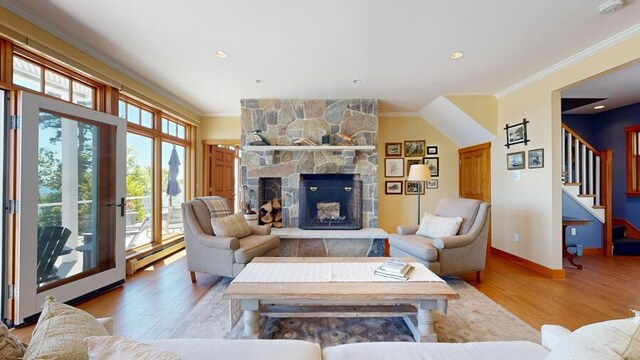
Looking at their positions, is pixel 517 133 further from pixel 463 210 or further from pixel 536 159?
pixel 463 210

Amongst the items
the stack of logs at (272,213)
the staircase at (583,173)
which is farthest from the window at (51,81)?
the staircase at (583,173)

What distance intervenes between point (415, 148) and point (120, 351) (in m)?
5.28

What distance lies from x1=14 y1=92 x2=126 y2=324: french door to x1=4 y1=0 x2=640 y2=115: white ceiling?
2.72 feet

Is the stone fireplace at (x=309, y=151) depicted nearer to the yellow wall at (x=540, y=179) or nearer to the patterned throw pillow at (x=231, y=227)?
the patterned throw pillow at (x=231, y=227)

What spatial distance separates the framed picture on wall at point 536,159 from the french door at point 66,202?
16.8 ft

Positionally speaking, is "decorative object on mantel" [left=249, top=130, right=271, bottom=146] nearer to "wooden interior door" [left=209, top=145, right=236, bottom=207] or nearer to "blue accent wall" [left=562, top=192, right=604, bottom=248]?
"wooden interior door" [left=209, top=145, right=236, bottom=207]

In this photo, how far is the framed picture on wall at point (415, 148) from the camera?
5.25m

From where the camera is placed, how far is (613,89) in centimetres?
383

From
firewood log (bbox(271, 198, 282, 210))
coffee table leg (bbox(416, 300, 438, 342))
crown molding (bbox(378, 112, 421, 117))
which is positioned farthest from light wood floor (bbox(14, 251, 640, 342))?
crown molding (bbox(378, 112, 421, 117))

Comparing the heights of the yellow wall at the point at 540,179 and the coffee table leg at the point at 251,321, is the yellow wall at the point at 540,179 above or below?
above

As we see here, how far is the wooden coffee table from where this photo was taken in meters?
1.75

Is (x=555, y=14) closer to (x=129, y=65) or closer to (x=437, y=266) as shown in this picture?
(x=437, y=266)

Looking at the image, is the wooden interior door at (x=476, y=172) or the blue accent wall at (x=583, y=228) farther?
the wooden interior door at (x=476, y=172)

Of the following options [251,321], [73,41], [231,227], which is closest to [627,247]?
[251,321]
